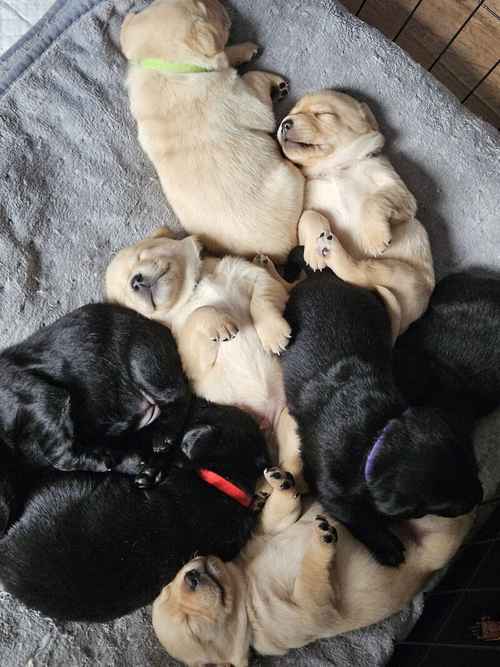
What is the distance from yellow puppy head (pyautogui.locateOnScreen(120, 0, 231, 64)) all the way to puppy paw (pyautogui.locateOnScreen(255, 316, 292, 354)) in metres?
1.09

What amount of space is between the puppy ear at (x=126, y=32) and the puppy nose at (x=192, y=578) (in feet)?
Answer: 6.64

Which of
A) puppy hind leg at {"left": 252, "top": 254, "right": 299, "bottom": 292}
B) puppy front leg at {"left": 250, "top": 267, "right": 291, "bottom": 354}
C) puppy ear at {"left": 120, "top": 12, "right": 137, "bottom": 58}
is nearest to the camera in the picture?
puppy front leg at {"left": 250, "top": 267, "right": 291, "bottom": 354}

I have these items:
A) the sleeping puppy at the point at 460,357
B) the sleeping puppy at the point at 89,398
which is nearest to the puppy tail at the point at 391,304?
the sleeping puppy at the point at 460,357

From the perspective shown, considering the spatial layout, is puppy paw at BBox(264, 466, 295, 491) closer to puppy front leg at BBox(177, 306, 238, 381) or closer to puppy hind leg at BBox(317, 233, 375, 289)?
puppy front leg at BBox(177, 306, 238, 381)

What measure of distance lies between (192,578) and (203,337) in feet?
2.72

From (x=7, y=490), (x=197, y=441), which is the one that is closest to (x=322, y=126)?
(x=197, y=441)

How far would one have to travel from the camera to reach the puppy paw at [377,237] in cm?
246

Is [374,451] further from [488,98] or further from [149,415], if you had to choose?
[488,98]

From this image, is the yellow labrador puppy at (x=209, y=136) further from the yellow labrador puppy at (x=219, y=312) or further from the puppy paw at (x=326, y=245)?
the yellow labrador puppy at (x=219, y=312)

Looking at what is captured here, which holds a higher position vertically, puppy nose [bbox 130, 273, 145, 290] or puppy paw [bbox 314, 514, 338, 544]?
puppy nose [bbox 130, 273, 145, 290]

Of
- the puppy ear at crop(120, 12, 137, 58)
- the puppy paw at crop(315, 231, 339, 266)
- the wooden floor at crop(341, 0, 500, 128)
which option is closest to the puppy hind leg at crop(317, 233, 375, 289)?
the puppy paw at crop(315, 231, 339, 266)

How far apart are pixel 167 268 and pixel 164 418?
578 millimetres

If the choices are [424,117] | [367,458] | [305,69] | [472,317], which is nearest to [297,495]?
[367,458]

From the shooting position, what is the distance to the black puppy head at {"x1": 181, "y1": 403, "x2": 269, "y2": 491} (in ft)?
7.89
